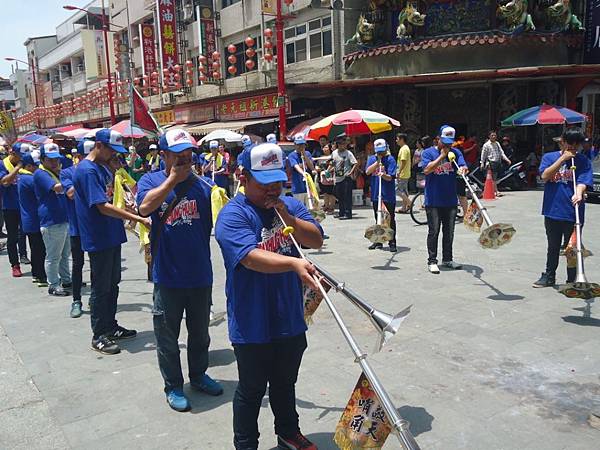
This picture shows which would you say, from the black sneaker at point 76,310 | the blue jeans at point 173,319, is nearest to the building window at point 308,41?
the black sneaker at point 76,310

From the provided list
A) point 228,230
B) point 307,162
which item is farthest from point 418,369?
point 307,162

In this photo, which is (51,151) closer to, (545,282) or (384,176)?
(384,176)

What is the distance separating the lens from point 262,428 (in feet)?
11.8

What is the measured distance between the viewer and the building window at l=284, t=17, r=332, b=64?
20.5 meters

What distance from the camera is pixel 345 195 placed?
12.9 metres

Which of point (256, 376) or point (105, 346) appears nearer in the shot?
point (256, 376)

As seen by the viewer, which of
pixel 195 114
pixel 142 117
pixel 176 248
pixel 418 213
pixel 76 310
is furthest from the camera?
pixel 195 114

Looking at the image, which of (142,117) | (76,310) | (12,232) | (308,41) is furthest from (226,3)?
(76,310)

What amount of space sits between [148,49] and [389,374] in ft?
95.6

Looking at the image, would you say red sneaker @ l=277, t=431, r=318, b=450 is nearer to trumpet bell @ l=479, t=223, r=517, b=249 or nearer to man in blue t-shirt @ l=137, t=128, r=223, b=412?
man in blue t-shirt @ l=137, t=128, r=223, b=412

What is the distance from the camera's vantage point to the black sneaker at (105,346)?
16.3 ft

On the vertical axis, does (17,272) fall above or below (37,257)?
below

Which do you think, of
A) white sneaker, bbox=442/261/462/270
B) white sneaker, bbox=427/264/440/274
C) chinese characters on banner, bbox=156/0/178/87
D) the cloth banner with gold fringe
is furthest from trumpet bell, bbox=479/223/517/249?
chinese characters on banner, bbox=156/0/178/87

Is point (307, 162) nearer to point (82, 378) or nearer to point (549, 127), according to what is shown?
point (82, 378)
